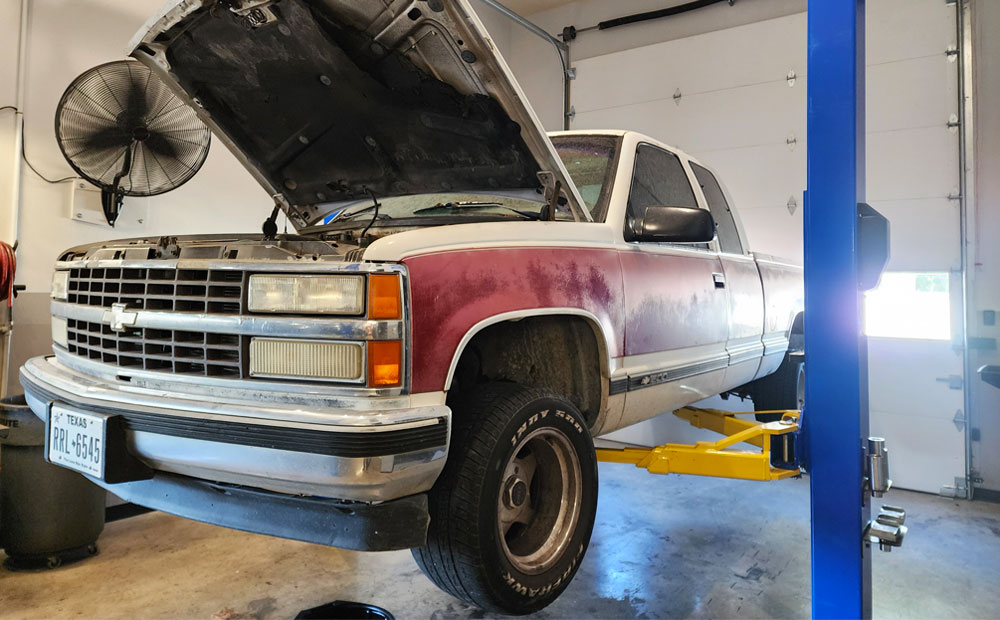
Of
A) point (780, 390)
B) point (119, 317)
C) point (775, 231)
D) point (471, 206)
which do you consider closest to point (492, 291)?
point (471, 206)

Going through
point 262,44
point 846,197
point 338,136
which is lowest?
point 846,197

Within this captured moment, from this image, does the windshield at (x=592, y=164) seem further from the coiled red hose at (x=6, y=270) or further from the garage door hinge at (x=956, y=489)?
the garage door hinge at (x=956, y=489)

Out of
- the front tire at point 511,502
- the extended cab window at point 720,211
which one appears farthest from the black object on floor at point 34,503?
the extended cab window at point 720,211

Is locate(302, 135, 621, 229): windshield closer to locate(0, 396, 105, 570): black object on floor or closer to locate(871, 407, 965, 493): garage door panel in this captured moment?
locate(0, 396, 105, 570): black object on floor

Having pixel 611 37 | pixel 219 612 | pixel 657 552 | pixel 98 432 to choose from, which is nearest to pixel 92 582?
pixel 219 612

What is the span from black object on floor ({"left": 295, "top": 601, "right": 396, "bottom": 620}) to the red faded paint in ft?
4.18

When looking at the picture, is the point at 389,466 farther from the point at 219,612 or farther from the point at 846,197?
the point at 219,612

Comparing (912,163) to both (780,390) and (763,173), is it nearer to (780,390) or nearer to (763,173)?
(763,173)

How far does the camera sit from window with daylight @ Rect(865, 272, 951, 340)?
4793 mm

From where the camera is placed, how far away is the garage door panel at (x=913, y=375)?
15.6 ft

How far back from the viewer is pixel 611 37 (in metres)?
6.75

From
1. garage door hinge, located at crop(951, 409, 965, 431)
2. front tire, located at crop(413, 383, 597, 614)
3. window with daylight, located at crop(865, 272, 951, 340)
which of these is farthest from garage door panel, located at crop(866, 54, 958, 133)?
front tire, located at crop(413, 383, 597, 614)

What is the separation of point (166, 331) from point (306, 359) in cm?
59

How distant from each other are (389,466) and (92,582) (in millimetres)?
2311
